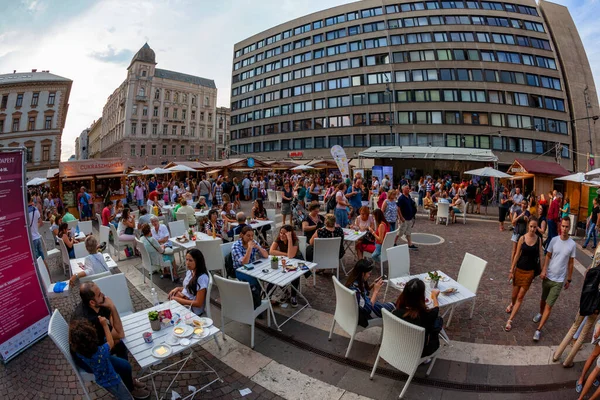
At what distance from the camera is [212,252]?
249 inches

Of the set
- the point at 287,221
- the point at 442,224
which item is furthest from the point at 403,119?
the point at 287,221

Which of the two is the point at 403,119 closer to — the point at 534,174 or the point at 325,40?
the point at 325,40

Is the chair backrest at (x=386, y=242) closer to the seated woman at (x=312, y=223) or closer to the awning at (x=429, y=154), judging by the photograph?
the seated woman at (x=312, y=223)

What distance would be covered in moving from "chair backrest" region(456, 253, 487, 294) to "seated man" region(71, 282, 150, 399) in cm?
499

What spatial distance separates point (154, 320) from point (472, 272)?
4901 mm

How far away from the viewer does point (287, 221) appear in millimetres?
12898

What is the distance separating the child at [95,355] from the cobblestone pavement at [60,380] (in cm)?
75

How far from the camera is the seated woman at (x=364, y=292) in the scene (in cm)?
400

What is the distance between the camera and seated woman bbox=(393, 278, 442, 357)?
10.9 ft

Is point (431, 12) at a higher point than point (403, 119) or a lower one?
higher

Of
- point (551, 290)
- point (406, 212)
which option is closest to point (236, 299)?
point (551, 290)

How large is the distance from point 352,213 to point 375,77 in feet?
109

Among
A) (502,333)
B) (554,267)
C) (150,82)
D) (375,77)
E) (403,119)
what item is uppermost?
(150,82)

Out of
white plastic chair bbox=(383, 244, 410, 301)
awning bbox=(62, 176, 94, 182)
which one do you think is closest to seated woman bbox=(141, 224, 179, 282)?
white plastic chair bbox=(383, 244, 410, 301)
